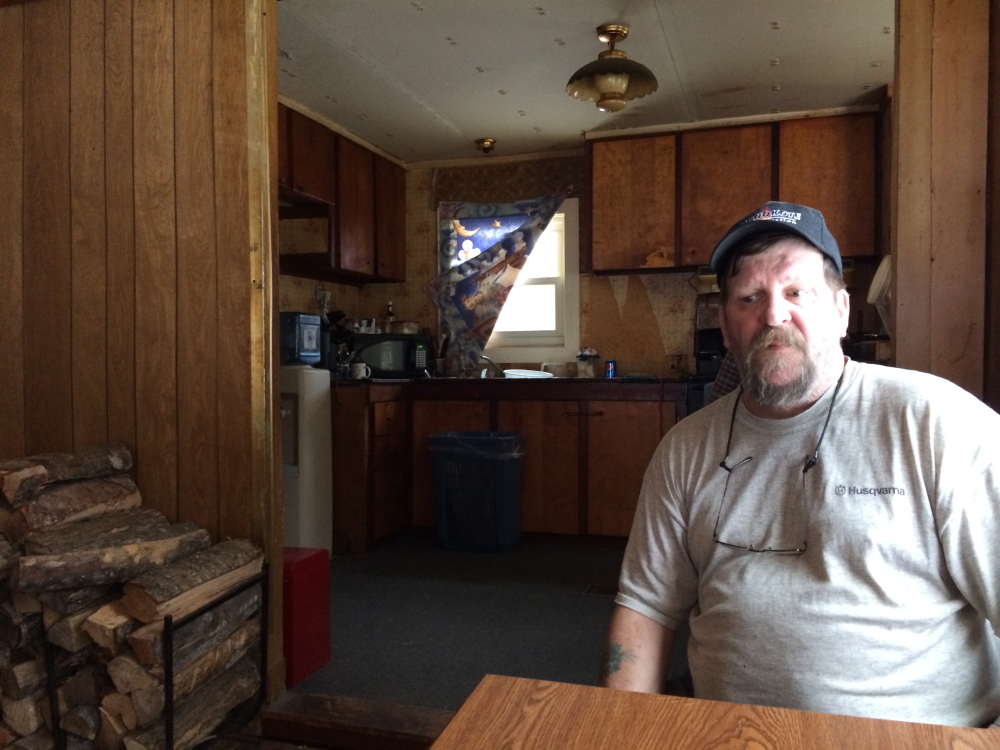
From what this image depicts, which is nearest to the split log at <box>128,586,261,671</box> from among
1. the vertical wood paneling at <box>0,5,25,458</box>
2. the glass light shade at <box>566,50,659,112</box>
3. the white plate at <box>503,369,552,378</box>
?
the vertical wood paneling at <box>0,5,25,458</box>

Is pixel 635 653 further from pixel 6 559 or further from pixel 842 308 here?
pixel 6 559

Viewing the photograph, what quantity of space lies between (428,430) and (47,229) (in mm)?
2508

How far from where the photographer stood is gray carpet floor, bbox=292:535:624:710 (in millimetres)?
2467

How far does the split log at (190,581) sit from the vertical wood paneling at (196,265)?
17 cm

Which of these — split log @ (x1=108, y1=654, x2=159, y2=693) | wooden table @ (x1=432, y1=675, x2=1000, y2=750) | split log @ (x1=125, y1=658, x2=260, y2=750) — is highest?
wooden table @ (x1=432, y1=675, x2=1000, y2=750)

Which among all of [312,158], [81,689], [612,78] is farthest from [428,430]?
[81,689]

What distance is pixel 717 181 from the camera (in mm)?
4496

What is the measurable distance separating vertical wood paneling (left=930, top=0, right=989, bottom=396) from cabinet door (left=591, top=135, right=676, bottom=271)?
2.82 m

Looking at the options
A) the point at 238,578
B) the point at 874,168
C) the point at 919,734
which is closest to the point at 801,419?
the point at 919,734

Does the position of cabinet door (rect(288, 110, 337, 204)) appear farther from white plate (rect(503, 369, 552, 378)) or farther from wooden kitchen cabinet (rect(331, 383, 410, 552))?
white plate (rect(503, 369, 552, 378))

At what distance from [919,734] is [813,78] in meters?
3.86

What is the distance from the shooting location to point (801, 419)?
1.22m

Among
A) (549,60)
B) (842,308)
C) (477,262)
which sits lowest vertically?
(842,308)

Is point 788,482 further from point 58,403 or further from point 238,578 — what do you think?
point 58,403
